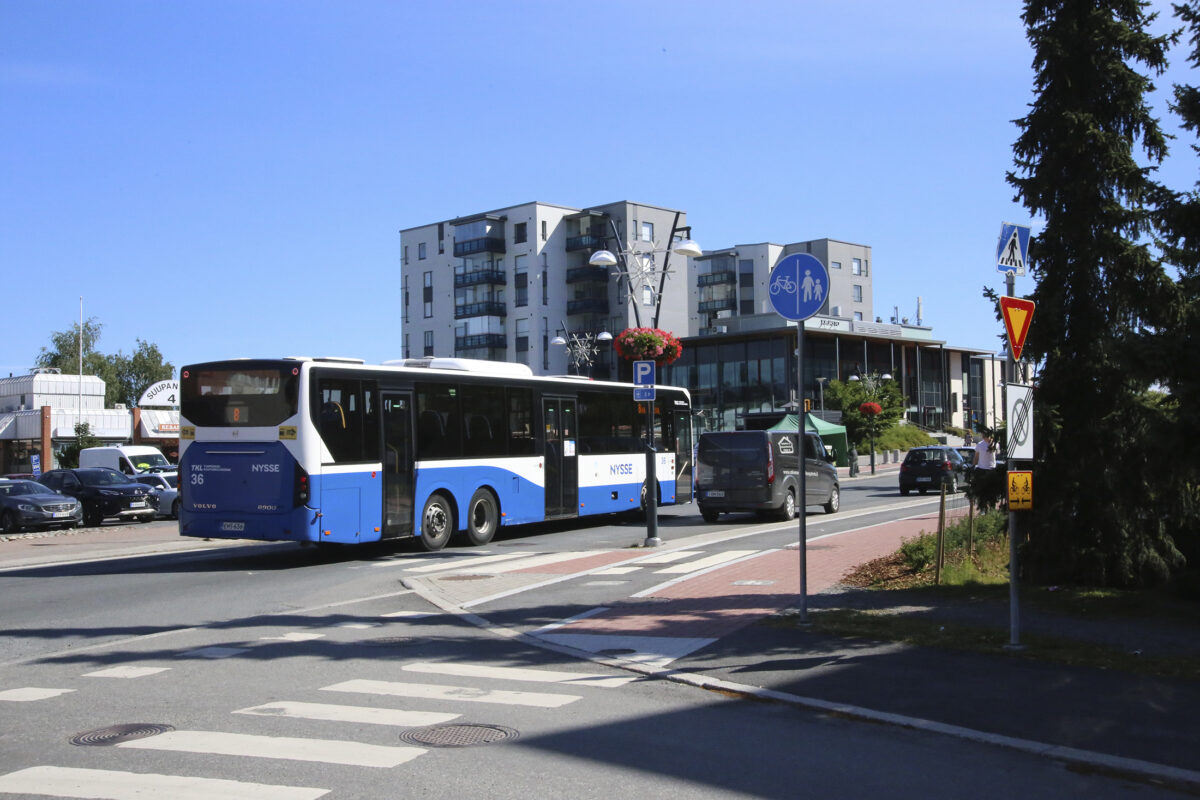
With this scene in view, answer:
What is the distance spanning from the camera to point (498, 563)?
16812mm

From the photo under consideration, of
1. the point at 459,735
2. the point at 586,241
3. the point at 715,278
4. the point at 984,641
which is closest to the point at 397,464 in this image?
the point at 984,641

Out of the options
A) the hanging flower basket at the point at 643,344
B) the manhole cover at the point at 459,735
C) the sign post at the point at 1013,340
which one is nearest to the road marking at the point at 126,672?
the manhole cover at the point at 459,735

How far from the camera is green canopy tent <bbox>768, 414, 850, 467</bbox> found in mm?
49719

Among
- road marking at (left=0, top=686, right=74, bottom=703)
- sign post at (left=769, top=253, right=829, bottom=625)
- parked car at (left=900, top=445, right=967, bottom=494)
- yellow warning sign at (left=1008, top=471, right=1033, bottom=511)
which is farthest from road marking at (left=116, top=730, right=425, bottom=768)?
parked car at (left=900, top=445, right=967, bottom=494)

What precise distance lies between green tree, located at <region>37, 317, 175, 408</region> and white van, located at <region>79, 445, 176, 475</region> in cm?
6113

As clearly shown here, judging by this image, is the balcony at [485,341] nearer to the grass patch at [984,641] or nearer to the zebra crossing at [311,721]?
the grass patch at [984,641]

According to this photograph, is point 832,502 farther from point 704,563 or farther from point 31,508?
point 31,508

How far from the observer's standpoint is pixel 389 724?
6848 mm

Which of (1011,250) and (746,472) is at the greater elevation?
(1011,250)

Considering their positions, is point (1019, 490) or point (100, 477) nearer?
point (1019, 490)

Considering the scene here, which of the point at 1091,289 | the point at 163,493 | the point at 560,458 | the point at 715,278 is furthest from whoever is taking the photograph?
the point at 715,278

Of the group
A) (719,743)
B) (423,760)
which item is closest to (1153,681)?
(719,743)

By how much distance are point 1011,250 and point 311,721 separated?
702 centimetres

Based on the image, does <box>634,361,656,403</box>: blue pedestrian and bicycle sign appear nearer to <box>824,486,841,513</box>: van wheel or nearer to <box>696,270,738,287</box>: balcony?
<box>824,486,841,513</box>: van wheel
